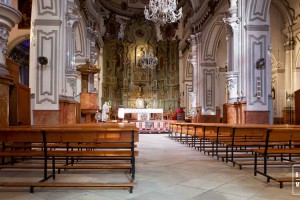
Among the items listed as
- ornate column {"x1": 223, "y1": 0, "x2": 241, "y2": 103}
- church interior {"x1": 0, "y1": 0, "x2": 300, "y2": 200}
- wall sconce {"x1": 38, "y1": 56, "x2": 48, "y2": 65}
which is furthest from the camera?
ornate column {"x1": 223, "y1": 0, "x2": 241, "y2": 103}

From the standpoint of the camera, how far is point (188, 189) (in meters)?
3.75

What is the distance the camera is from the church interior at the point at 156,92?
164 inches

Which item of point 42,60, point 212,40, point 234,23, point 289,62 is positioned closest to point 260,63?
point 234,23

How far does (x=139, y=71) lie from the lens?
29953mm

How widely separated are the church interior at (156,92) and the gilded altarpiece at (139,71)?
0.10m

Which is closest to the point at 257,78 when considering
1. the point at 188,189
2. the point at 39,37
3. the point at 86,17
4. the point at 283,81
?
the point at 283,81

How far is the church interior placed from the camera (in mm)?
4176

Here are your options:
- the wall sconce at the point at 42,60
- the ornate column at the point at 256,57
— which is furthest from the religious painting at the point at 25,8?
the ornate column at the point at 256,57

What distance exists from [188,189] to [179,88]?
2439 cm

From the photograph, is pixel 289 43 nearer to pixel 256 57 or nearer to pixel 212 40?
pixel 212 40

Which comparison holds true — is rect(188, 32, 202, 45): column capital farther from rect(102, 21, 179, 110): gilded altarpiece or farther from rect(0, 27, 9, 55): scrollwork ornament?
rect(0, 27, 9, 55): scrollwork ornament

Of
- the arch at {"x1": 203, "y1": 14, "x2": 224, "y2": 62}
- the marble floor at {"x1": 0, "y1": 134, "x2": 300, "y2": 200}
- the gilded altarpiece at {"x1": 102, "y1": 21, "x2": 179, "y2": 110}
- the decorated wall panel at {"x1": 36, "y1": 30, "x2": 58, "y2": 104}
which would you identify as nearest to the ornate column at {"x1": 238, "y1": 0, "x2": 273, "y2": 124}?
the arch at {"x1": 203, "y1": 14, "x2": 224, "y2": 62}

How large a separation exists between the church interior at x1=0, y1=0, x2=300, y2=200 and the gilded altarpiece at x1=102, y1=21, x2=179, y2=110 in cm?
10

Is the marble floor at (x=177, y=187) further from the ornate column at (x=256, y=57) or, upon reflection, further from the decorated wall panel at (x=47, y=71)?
the ornate column at (x=256, y=57)
